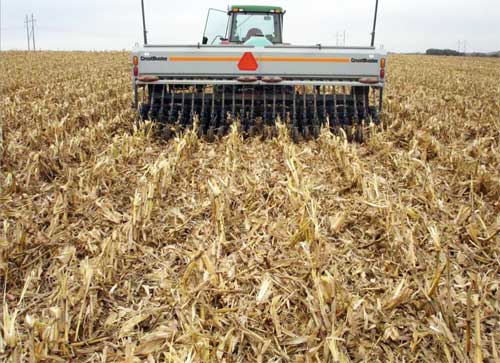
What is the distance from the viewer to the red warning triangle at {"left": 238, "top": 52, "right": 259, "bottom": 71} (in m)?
5.84

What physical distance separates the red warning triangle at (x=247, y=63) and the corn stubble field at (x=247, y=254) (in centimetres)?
119

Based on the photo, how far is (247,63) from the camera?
5.86 metres

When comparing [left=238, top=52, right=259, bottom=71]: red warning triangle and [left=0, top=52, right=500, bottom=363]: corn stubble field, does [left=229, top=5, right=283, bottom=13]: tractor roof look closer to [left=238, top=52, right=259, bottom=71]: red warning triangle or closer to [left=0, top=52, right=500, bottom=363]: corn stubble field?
→ [left=238, top=52, right=259, bottom=71]: red warning triangle

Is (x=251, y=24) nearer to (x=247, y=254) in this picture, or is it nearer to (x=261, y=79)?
(x=261, y=79)

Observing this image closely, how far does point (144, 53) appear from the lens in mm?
5891

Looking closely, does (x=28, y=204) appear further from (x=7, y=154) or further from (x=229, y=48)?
(x=229, y=48)

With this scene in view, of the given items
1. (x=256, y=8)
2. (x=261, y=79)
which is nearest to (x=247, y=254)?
(x=261, y=79)

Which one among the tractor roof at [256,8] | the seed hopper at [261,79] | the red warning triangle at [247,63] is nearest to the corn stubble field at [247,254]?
the seed hopper at [261,79]

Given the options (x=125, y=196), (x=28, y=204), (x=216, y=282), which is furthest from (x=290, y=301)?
(x=28, y=204)

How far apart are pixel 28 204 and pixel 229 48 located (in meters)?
3.28

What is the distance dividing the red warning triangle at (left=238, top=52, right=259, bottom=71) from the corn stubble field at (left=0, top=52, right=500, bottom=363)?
1.19 meters

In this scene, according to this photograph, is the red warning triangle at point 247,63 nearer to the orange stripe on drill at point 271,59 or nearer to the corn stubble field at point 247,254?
the orange stripe on drill at point 271,59

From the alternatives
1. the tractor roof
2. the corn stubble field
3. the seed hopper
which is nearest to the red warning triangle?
the seed hopper

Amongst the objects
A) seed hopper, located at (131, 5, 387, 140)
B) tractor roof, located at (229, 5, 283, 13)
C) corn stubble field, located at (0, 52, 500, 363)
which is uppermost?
tractor roof, located at (229, 5, 283, 13)
